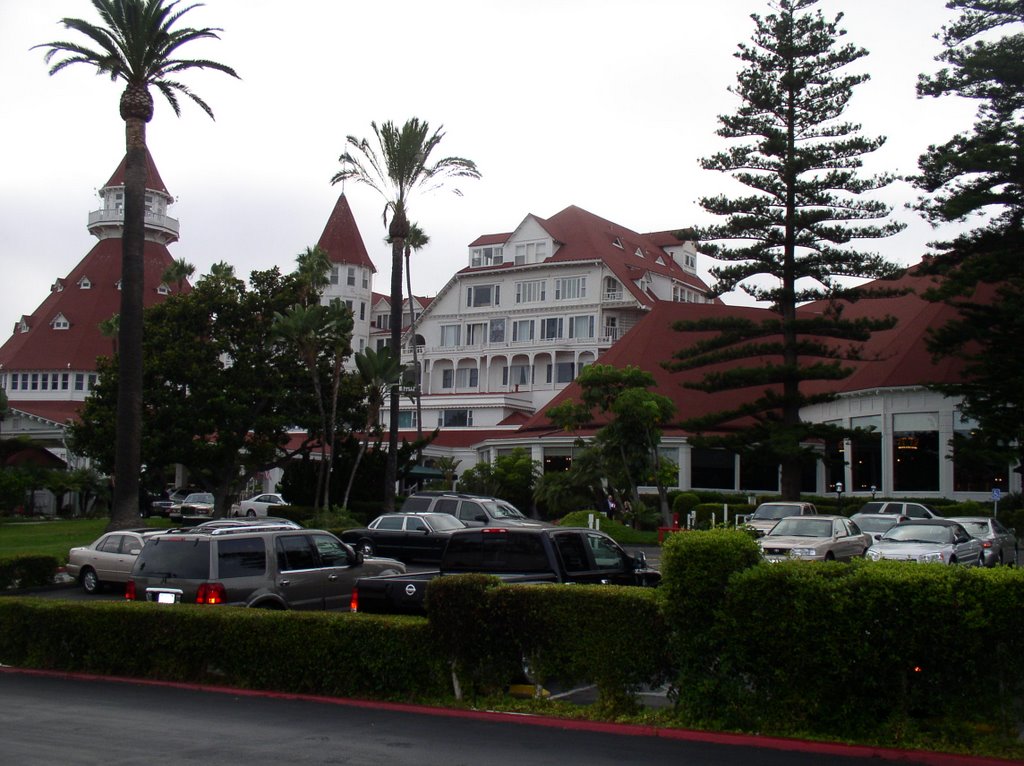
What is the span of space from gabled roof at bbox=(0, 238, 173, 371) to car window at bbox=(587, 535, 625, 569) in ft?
201

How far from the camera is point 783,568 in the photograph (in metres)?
9.34

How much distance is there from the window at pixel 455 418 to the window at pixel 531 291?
10.1m

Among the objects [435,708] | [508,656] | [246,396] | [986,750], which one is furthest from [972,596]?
[246,396]

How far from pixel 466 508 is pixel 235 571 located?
575 inches

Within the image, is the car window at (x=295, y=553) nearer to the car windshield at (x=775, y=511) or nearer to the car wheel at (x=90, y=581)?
the car wheel at (x=90, y=581)

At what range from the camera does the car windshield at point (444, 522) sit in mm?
25969

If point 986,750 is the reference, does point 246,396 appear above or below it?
above

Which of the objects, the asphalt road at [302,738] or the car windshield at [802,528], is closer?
the asphalt road at [302,738]

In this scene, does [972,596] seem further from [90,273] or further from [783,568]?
[90,273]

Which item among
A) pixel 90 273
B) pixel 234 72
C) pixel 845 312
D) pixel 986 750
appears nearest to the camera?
pixel 986 750

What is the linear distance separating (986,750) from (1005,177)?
106ft

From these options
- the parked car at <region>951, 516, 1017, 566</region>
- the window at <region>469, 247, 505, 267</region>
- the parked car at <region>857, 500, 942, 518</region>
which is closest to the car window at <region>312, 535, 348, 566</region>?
the parked car at <region>951, 516, 1017, 566</region>

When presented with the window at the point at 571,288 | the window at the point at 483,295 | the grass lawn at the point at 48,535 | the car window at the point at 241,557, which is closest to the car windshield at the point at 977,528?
the car window at the point at 241,557

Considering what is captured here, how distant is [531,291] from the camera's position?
73188mm
